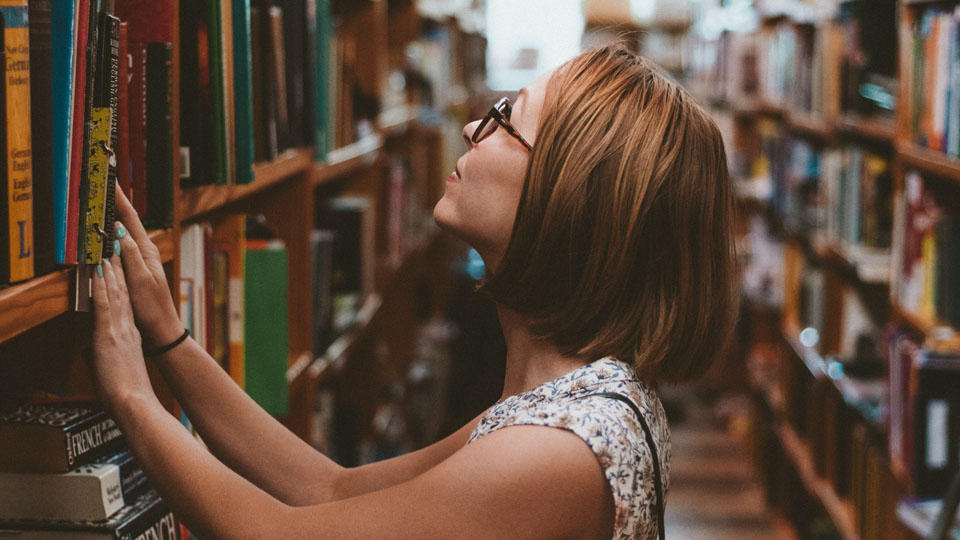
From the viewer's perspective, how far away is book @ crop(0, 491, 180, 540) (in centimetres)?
100

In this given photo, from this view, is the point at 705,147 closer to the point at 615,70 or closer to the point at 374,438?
the point at 615,70

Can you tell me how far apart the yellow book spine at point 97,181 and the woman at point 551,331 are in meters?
0.06

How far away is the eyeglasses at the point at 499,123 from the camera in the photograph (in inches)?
44.6

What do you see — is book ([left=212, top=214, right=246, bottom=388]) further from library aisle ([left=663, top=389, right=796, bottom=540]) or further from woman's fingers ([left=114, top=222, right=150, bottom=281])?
library aisle ([left=663, top=389, right=796, bottom=540])

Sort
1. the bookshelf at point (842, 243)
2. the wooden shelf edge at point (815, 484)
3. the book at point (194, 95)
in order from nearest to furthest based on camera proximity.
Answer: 1. the book at point (194, 95)
2. the bookshelf at point (842, 243)
3. the wooden shelf edge at point (815, 484)

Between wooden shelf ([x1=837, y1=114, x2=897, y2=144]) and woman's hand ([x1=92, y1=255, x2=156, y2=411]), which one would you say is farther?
wooden shelf ([x1=837, y1=114, x2=897, y2=144])

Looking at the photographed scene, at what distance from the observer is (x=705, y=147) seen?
3.65ft

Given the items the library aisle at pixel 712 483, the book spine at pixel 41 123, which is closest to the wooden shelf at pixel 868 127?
the library aisle at pixel 712 483

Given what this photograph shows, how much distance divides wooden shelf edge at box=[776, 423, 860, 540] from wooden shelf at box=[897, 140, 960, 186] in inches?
44.8

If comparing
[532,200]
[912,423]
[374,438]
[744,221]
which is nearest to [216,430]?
[532,200]

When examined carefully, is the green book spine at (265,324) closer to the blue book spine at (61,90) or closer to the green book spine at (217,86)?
the green book spine at (217,86)

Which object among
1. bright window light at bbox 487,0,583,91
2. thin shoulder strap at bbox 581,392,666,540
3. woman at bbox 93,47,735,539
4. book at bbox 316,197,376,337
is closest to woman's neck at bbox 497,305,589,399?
woman at bbox 93,47,735,539

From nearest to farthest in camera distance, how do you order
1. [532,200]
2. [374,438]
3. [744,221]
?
[532,200], [374,438], [744,221]

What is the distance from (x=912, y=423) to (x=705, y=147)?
1.36 meters
